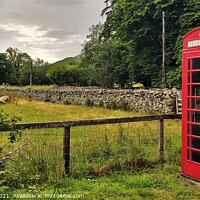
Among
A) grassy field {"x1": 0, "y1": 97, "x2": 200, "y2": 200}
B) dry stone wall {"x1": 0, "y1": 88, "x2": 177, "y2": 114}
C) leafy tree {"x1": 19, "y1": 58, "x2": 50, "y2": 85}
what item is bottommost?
grassy field {"x1": 0, "y1": 97, "x2": 200, "y2": 200}

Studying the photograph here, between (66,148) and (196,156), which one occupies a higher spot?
(66,148)

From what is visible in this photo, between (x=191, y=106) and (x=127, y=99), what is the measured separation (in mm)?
12808

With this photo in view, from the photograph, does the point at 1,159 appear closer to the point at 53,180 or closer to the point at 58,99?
the point at 53,180

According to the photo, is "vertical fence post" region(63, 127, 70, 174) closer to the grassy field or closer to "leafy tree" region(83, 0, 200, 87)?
the grassy field

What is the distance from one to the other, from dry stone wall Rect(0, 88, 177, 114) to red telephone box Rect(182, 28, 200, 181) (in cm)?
1004

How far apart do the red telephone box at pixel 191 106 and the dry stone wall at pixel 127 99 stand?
1004 centimetres

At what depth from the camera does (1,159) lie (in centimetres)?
341

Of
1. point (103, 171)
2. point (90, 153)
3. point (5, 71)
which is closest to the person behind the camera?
point (103, 171)

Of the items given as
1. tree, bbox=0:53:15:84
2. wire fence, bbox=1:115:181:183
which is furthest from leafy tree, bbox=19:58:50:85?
wire fence, bbox=1:115:181:183

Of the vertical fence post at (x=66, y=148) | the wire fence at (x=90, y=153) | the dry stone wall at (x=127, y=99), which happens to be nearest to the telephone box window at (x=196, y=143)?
the wire fence at (x=90, y=153)

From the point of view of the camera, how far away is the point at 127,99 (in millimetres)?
17234

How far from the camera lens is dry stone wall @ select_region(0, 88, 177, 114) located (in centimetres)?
1467

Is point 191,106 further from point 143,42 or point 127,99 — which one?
point 143,42

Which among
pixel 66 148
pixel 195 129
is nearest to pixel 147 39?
pixel 195 129
